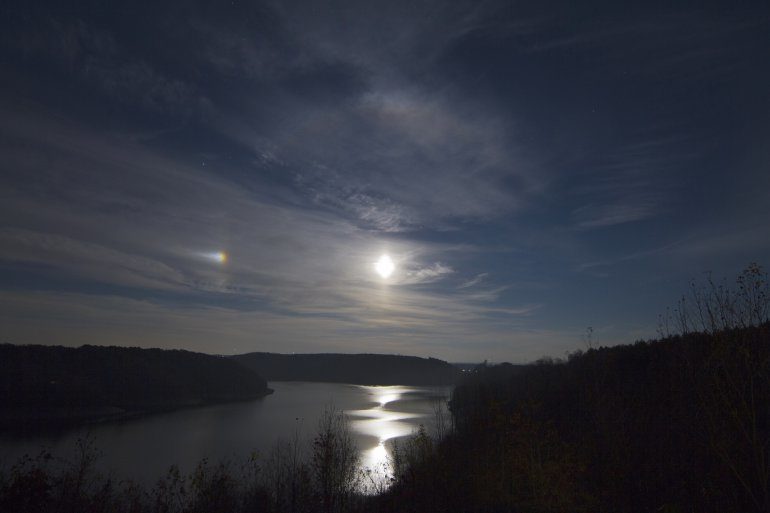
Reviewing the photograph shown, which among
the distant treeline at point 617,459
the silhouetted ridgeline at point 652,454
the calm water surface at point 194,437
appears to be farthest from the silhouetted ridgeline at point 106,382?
the silhouetted ridgeline at point 652,454

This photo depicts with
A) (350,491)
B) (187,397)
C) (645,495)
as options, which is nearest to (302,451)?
(350,491)

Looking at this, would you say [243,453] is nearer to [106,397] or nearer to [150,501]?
[150,501]

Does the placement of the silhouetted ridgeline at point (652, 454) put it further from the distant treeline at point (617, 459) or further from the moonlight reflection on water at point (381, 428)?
the moonlight reflection on water at point (381, 428)

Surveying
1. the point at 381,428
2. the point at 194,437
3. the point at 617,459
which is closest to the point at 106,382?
the point at 194,437

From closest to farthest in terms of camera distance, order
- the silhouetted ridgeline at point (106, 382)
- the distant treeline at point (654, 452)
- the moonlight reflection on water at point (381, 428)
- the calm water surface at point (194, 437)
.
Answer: the distant treeline at point (654, 452) → the calm water surface at point (194, 437) → the moonlight reflection on water at point (381, 428) → the silhouetted ridgeline at point (106, 382)

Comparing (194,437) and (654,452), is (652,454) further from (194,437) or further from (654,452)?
(194,437)

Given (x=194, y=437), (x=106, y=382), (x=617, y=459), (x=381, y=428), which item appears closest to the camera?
(x=617, y=459)
